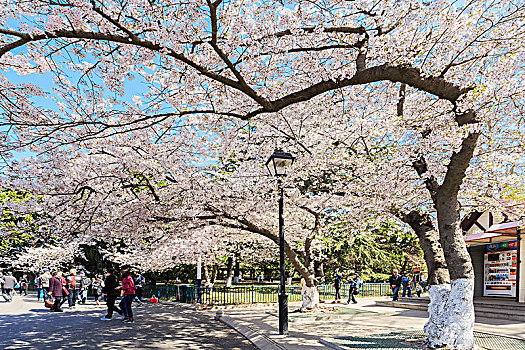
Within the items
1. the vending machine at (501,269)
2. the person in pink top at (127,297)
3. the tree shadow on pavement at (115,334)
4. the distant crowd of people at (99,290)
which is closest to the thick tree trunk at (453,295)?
the tree shadow on pavement at (115,334)

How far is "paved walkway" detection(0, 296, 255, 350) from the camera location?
8.31 metres

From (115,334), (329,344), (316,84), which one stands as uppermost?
(316,84)

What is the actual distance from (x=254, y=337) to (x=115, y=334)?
3.46 meters

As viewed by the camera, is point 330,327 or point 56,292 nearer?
point 330,327

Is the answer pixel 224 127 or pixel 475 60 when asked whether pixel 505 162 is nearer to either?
pixel 475 60

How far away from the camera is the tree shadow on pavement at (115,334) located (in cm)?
832

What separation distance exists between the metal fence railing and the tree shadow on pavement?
5764 millimetres

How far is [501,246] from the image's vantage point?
1702 centimetres

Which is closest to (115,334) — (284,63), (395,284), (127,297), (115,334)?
(115,334)

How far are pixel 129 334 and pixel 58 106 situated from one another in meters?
5.66

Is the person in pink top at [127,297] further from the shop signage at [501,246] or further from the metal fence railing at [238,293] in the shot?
the shop signage at [501,246]

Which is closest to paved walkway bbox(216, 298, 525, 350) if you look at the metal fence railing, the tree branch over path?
the tree branch over path

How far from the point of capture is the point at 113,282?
43.3ft

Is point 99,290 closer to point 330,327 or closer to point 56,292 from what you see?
point 56,292
